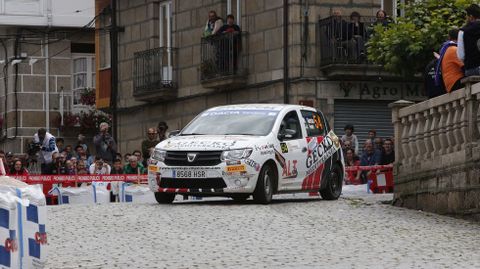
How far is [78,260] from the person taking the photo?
17.6 meters

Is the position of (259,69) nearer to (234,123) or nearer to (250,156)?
(234,123)

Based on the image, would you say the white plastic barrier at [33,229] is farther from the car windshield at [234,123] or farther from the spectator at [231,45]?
the spectator at [231,45]

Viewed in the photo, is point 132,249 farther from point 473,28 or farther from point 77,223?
point 473,28

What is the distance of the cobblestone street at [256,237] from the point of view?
57.1 ft

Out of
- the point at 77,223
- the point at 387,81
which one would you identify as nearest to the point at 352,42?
the point at 387,81

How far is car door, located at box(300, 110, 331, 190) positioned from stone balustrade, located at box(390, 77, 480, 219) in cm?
120

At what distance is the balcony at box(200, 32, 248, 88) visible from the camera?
38.5 metres

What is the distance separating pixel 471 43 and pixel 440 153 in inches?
72.8

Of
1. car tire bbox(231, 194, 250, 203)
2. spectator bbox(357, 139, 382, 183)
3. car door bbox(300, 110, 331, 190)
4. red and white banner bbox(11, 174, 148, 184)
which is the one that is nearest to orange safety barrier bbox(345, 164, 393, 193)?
spectator bbox(357, 139, 382, 183)

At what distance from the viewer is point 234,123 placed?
26000 millimetres

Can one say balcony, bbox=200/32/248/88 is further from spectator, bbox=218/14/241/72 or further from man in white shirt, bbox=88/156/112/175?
man in white shirt, bbox=88/156/112/175

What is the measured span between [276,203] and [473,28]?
429 centimetres

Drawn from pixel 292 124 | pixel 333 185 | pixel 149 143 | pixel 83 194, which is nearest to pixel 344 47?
pixel 149 143

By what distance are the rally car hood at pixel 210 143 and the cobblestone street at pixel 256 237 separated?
2.78 feet
